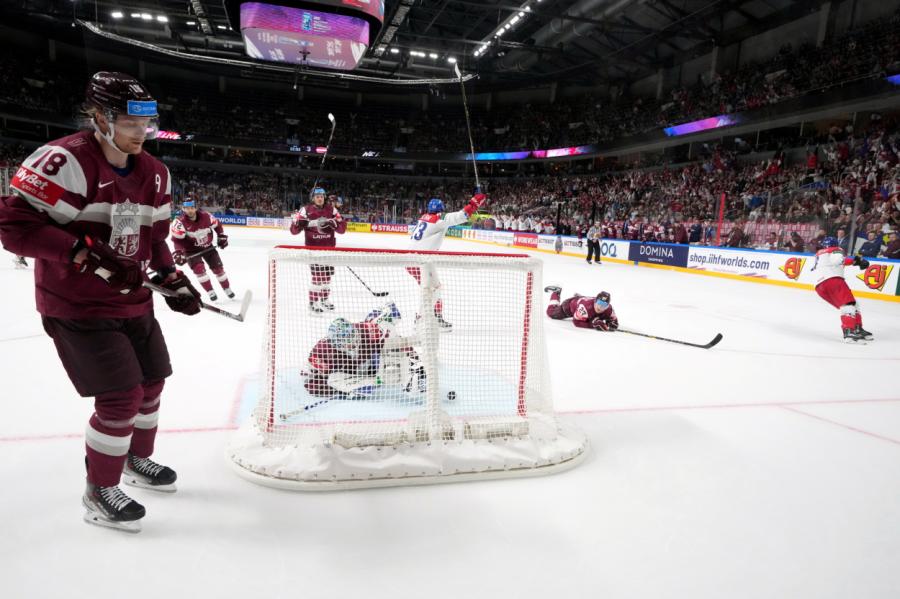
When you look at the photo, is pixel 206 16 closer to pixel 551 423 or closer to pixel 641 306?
pixel 641 306

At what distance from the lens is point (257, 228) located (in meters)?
26.5

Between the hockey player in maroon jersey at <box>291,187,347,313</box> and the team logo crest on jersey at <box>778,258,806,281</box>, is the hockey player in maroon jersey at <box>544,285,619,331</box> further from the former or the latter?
the team logo crest on jersey at <box>778,258,806,281</box>

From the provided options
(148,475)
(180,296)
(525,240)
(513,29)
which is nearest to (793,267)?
(525,240)

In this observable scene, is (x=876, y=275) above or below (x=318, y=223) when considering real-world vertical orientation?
below

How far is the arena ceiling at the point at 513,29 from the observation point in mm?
19141

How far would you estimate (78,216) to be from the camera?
5.85 feet

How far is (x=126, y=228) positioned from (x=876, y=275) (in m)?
12.2

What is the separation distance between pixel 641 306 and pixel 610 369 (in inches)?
156

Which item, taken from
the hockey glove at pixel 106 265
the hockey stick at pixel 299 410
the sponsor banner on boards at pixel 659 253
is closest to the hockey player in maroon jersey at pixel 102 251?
the hockey glove at pixel 106 265

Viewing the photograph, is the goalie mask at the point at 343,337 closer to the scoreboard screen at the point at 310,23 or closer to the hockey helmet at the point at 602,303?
the hockey helmet at the point at 602,303

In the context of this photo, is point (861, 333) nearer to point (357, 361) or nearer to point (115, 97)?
point (357, 361)

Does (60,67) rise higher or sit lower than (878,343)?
higher

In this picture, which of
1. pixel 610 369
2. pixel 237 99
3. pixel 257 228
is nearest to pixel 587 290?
pixel 610 369

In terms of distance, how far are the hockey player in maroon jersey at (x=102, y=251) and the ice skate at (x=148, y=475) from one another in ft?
0.80
